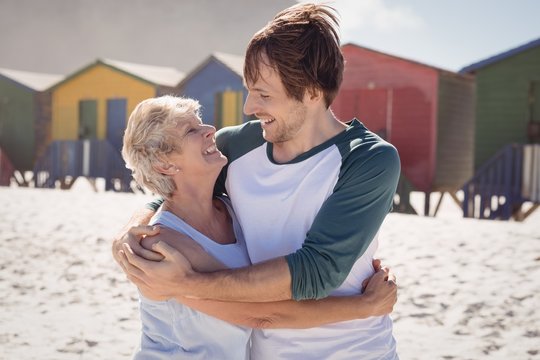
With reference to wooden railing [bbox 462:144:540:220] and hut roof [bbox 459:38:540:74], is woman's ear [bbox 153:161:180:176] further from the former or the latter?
hut roof [bbox 459:38:540:74]

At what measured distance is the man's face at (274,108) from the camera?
7.98 feet

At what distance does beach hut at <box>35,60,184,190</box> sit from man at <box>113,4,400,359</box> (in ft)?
59.0

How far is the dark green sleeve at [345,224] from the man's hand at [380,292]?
0.23 m

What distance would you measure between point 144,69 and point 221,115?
509 cm

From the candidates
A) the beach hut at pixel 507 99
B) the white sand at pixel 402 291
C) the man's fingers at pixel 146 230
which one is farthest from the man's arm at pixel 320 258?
the beach hut at pixel 507 99

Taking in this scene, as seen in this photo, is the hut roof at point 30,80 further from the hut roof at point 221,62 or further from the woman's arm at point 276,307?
the woman's arm at point 276,307

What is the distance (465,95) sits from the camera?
60.4 feet

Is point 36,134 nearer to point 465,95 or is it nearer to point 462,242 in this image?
point 465,95

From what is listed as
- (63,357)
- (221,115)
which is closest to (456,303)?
(63,357)

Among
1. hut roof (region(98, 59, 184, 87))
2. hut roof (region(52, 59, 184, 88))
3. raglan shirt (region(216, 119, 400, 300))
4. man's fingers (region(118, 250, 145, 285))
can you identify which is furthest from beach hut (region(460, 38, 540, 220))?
man's fingers (region(118, 250, 145, 285))

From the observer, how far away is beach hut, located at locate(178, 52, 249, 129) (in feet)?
68.6

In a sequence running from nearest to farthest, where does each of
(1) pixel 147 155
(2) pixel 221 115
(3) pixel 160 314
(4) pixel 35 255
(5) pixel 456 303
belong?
(3) pixel 160 314
(1) pixel 147 155
(5) pixel 456 303
(4) pixel 35 255
(2) pixel 221 115

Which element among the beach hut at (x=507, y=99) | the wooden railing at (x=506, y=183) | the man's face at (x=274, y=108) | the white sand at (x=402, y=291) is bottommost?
the white sand at (x=402, y=291)

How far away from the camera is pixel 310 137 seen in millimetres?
2498
